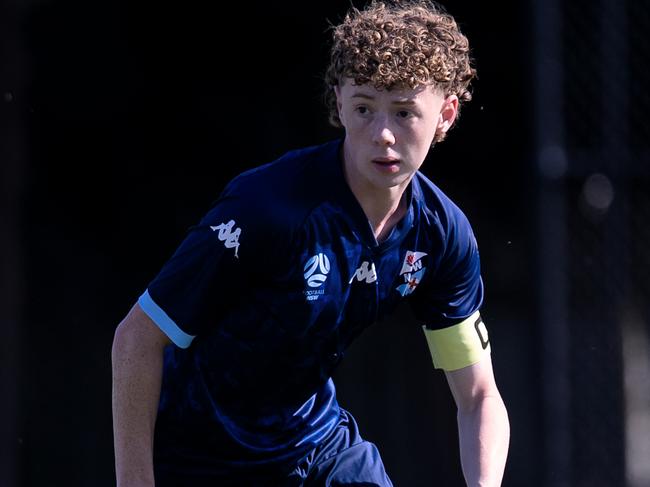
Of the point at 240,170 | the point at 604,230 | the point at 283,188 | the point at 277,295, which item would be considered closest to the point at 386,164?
the point at 283,188

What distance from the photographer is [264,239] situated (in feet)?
10.2

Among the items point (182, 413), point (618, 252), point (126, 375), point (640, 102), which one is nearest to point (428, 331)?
point (182, 413)

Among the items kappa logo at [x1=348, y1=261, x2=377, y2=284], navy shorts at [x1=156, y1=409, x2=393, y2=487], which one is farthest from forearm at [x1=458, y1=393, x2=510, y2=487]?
kappa logo at [x1=348, y1=261, x2=377, y2=284]

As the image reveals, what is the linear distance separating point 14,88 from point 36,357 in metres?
1.45

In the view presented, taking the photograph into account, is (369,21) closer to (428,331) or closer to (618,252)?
(428,331)

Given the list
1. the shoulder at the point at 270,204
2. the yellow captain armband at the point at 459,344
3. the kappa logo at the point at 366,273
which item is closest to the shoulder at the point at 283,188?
the shoulder at the point at 270,204

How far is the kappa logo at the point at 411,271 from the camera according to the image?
3.41 m

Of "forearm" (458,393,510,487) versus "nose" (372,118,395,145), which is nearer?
"nose" (372,118,395,145)

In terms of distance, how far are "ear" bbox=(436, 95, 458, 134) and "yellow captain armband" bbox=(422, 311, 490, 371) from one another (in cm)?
54

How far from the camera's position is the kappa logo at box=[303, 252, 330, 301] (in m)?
3.24

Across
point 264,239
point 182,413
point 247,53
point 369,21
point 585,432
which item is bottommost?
point 585,432

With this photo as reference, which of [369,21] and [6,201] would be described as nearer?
[369,21]

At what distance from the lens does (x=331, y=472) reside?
3572 millimetres

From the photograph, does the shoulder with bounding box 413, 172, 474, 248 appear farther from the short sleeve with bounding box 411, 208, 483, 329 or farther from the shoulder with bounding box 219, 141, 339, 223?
the shoulder with bounding box 219, 141, 339, 223
